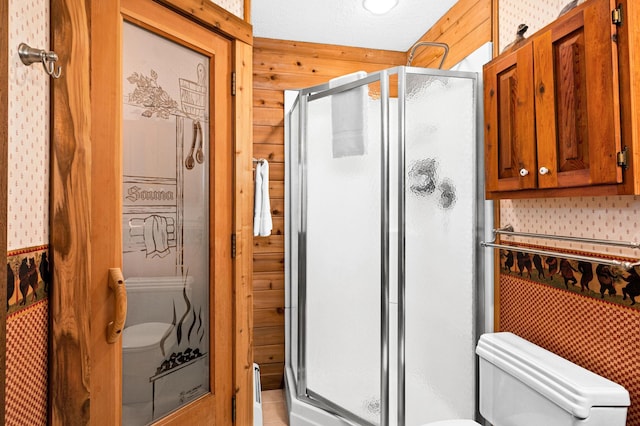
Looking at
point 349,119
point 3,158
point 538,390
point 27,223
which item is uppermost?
point 349,119

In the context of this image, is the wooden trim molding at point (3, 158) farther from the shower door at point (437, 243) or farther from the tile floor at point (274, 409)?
the tile floor at point (274, 409)

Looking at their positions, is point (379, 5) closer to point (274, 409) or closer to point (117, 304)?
point (117, 304)

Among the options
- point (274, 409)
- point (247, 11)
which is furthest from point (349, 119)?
point (274, 409)

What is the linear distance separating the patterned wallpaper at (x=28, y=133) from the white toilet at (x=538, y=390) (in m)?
1.51

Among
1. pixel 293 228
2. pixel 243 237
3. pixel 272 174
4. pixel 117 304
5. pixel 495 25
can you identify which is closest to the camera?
pixel 117 304

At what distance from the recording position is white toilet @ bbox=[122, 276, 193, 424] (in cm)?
125

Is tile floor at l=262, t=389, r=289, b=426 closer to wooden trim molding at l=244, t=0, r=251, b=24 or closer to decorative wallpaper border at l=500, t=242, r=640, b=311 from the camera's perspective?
decorative wallpaper border at l=500, t=242, r=640, b=311

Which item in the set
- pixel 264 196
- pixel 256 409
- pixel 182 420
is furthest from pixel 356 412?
pixel 264 196

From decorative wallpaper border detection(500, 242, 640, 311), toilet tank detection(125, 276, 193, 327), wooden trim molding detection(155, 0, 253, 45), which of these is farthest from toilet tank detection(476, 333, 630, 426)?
wooden trim molding detection(155, 0, 253, 45)

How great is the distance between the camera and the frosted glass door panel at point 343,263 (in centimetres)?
200

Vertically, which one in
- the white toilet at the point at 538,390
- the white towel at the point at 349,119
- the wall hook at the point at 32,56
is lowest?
the white toilet at the point at 538,390

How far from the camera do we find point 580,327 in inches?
56.4

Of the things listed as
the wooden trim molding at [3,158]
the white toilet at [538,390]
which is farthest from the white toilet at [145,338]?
the white toilet at [538,390]

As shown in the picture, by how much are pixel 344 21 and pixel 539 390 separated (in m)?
2.38
